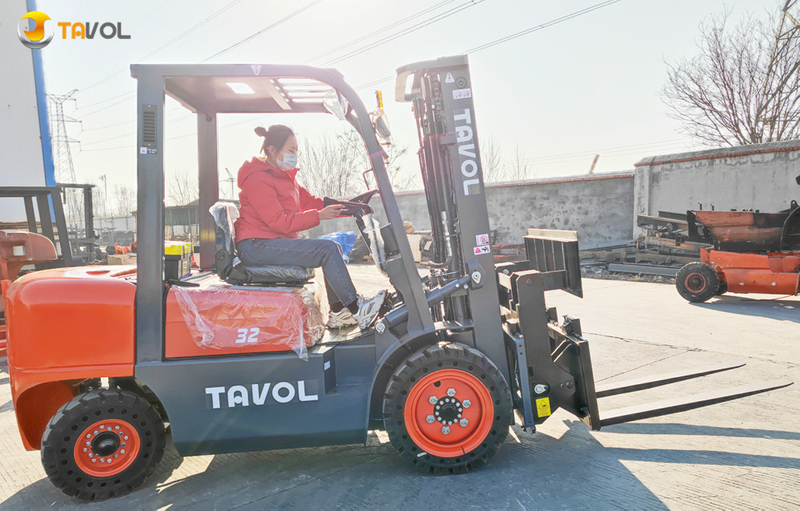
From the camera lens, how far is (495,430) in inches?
133

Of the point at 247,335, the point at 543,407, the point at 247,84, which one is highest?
the point at 247,84

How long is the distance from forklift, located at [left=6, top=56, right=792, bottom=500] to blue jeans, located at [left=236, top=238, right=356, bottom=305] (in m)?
0.09

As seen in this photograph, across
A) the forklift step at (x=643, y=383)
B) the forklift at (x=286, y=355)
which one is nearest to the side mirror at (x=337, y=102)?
the forklift at (x=286, y=355)

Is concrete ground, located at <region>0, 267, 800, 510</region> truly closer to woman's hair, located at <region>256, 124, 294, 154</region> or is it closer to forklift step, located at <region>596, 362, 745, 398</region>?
forklift step, located at <region>596, 362, 745, 398</region>

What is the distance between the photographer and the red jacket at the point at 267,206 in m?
3.56

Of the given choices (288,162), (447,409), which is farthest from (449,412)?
(288,162)

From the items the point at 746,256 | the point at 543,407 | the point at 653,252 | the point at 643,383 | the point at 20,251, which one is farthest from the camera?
the point at 653,252

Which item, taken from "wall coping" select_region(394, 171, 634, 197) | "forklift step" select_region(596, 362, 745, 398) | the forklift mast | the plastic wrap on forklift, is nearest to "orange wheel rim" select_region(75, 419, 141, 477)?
the plastic wrap on forklift

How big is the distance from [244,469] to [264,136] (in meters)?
2.29

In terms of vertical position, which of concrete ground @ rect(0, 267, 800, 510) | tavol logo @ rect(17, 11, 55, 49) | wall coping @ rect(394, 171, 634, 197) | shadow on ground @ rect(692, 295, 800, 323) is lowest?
shadow on ground @ rect(692, 295, 800, 323)

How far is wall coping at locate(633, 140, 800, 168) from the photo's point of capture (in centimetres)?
1370

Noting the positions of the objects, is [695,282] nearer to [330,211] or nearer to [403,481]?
[403,481]

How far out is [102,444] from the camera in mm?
3287

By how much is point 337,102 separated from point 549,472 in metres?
2.64
